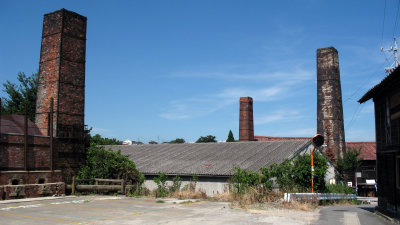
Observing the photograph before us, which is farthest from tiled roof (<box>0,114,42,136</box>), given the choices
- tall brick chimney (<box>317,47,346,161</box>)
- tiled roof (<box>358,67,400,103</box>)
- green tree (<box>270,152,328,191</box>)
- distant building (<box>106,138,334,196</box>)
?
tall brick chimney (<box>317,47,346,161</box>)

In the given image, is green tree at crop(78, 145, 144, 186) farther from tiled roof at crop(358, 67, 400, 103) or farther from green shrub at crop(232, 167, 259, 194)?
tiled roof at crop(358, 67, 400, 103)

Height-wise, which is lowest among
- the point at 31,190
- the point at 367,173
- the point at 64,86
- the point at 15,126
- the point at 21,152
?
the point at 367,173

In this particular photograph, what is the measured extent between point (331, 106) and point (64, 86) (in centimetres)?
2241

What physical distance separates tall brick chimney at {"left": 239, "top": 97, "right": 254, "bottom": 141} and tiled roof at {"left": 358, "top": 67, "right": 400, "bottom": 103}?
2308 centimetres

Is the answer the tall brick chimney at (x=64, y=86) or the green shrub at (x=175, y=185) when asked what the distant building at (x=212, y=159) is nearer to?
the green shrub at (x=175, y=185)

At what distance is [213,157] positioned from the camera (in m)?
29.6

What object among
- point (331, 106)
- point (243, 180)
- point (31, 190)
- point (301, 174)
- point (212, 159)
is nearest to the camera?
point (31, 190)

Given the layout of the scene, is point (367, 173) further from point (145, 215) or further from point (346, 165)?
point (145, 215)

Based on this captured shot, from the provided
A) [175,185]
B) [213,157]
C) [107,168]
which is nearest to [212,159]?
[213,157]

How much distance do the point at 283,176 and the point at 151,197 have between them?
7.80 metres

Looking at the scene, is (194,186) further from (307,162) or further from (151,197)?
(307,162)

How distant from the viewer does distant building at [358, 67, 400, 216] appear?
14.3m

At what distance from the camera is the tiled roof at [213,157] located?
25812 mm

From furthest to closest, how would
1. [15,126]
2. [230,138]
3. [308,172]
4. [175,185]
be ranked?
[230,138], [175,185], [308,172], [15,126]
